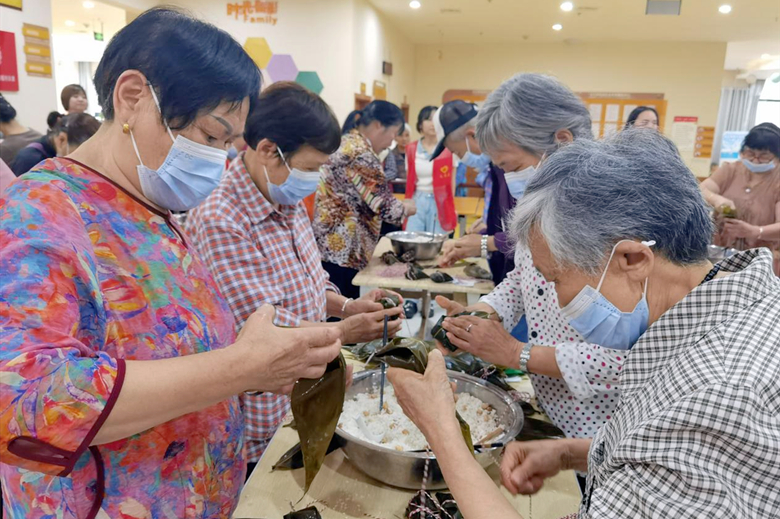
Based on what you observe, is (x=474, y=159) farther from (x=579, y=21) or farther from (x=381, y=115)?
(x=579, y=21)

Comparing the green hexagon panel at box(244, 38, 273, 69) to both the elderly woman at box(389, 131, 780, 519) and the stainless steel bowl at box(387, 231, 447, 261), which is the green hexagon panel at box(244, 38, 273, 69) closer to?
the stainless steel bowl at box(387, 231, 447, 261)

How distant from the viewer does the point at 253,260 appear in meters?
1.78

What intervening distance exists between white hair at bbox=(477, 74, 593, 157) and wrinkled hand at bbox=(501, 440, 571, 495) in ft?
3.65

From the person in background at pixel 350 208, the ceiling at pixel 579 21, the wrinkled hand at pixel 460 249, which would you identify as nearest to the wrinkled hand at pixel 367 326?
the wrinkled hand at pixel 460 249

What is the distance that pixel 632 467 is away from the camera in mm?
872

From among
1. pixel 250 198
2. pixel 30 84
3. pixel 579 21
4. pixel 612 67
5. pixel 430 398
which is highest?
pixel 579 21

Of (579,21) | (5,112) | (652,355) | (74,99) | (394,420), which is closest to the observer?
(652,355)

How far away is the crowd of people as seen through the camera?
0.79 m

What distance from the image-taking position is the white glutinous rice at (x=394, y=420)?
4.99 feet

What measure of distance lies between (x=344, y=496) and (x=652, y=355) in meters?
0.80

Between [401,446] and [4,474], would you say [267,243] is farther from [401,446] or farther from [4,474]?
[4,474]

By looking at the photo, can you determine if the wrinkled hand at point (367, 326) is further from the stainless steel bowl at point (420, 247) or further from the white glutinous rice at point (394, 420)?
the stainless steel bowl at point (420, 247)

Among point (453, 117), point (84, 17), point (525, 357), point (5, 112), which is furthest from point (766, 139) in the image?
point (84, 17)

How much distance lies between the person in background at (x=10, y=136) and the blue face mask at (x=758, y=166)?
5543mm
